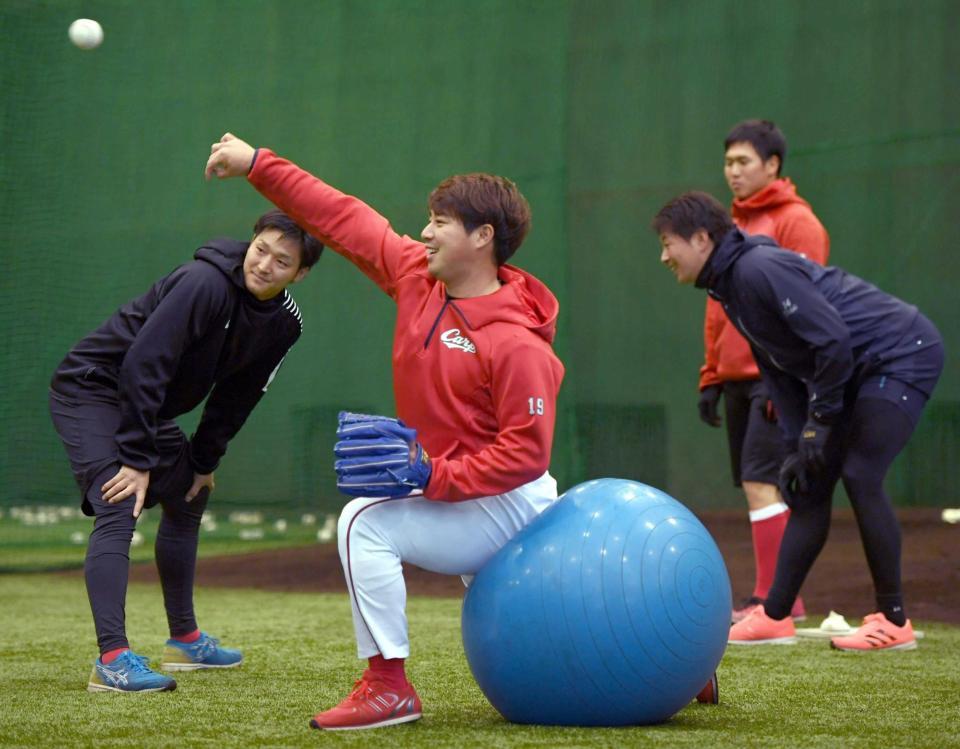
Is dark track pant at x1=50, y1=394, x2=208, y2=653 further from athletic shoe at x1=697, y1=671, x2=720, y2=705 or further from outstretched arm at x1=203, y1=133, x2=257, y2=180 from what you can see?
athletic shoe at x1=697, y1=671, x2=720, y2=705

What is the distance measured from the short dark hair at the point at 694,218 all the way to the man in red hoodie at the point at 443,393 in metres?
1.01

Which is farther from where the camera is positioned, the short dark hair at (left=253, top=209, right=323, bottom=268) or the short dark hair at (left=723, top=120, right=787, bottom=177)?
the short dark hair at (left=723, top=120, right=787, bottom=177)

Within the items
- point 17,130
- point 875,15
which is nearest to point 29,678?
point 17,130

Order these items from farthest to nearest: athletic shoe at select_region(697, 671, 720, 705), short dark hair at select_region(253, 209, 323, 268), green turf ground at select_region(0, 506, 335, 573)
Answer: green turf ground at select_region(0, 506, 335, 573), short dark hair at select_region(253, 209, 323, 268), athletic shoe at select_region(697, 671, 720, 705)

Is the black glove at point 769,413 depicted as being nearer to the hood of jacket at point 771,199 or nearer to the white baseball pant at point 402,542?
the hood of jacket at point 771,199

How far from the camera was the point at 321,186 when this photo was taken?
144 inches

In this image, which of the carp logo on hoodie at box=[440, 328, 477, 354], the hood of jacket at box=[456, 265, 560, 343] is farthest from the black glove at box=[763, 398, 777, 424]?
the carp logo on hoodie at box=[440, 328, 477, 354]

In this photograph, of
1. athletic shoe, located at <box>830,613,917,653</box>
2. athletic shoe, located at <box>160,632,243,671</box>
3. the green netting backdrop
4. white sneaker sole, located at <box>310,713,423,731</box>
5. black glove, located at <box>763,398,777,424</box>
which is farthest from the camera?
the green netting backdrop

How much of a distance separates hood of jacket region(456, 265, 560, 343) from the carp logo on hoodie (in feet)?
0.13

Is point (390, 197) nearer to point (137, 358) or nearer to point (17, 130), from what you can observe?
point (17, 130)

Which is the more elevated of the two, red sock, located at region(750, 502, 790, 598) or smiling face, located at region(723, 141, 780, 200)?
smiling face, located at region(723, 141, 780, 200)

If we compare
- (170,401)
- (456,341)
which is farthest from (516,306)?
(170,401)

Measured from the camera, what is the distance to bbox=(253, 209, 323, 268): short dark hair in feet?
13.2

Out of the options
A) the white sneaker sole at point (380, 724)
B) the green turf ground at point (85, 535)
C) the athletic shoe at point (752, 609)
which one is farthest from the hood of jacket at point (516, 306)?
the green turf ground at point (85, 535)
